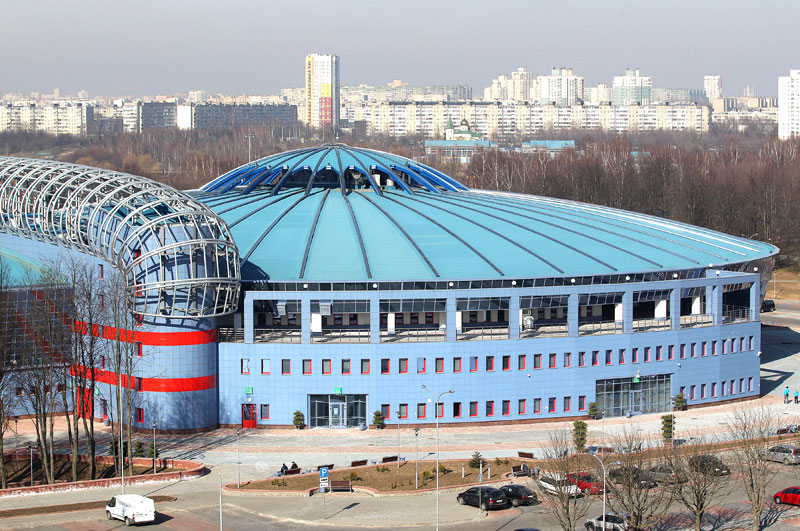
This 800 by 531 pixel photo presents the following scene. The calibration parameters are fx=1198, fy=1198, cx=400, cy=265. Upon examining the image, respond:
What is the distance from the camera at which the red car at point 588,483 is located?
62.5 meters

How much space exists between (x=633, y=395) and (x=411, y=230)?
20.5 m

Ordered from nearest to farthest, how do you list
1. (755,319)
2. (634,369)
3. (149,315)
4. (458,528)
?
(458,528), (149,315), (634,369), (755,319)

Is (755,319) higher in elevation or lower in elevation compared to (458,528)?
higher

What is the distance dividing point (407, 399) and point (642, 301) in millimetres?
20088

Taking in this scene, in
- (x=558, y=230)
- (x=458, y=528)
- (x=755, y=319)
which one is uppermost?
(x=558, y=230)

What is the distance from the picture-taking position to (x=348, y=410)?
268 feet

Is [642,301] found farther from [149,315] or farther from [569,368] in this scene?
[149,315]

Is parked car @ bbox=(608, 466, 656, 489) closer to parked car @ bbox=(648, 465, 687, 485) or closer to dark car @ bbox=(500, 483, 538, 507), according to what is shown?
parked car @ bbox=(648, 465, 687, 485)

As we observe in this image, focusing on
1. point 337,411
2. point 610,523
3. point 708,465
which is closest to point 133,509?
point 337,411

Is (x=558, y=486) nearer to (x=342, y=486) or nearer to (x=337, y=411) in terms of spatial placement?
(x=342, y=486)

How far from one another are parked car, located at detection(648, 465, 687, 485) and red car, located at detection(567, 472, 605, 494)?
3.00 m

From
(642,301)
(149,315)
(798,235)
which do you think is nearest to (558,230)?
(642,301)

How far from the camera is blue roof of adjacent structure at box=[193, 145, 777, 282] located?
85250 mm

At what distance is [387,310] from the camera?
8256 cm
